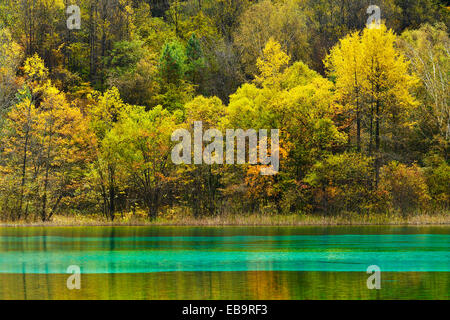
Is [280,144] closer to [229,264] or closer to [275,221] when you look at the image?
[275,221]

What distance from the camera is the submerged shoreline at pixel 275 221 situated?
58656 millimetres

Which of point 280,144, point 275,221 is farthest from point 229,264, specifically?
point 280,144

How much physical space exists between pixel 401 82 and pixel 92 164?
30430 mm

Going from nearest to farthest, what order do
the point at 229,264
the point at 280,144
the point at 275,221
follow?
1. the point at 229,264
2. the point at 275,221
3. the point at 280,144

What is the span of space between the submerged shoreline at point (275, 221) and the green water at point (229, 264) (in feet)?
28.7

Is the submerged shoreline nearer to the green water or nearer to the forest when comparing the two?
the forest

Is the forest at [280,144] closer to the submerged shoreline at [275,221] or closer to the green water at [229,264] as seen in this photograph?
the submerged shoreline at [275,221]

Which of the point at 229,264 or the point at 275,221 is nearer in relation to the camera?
the point at 229,264

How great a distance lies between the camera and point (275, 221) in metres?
60.4

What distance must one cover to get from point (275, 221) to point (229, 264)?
30.0 m

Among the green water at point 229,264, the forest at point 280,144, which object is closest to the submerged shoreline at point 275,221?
the forest at point 280,144

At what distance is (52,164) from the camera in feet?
217
